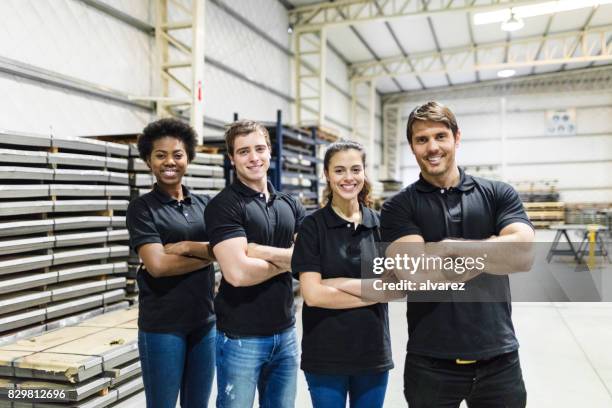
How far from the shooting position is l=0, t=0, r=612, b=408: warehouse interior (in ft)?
12.7

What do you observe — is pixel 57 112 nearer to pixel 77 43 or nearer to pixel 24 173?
pixel 77 43

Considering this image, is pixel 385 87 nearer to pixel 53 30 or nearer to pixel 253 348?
pixel 53 30

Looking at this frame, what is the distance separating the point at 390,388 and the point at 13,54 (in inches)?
217

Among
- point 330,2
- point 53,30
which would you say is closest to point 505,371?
point 53,30

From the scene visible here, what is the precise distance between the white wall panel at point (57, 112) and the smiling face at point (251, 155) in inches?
171

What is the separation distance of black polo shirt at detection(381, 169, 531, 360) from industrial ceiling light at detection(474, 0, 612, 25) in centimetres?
1090

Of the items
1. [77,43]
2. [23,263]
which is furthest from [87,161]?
[77,43]

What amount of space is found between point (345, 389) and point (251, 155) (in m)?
1.08

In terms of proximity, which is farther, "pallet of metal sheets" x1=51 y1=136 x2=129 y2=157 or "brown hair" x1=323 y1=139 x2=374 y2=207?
"pallet of metal sheets" x1=51 y1=136 x2=129 y2=157

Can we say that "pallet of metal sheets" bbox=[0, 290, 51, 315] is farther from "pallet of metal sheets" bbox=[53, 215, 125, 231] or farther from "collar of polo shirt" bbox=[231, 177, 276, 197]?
"collar of polo shirt" bbox=[231, 177, 276, 197]

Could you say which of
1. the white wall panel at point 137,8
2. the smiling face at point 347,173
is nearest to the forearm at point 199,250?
the smiling face at point 347,173

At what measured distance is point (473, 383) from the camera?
1.79 meters

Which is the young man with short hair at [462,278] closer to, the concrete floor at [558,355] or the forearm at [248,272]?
the forearm at [248,272]

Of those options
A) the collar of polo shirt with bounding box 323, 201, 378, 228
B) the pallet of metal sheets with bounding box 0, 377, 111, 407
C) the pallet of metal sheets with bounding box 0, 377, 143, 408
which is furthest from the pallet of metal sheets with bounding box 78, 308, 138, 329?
the collar of polo shirt with bounding box 323, 201, 378, 228
